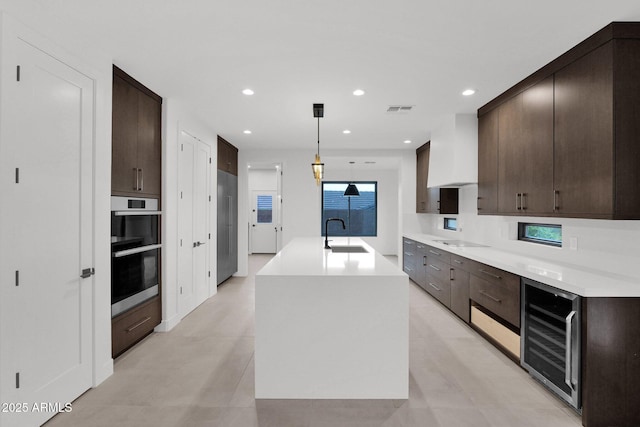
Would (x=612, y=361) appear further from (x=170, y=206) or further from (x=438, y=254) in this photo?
(x=170, y=206)

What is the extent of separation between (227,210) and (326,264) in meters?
3.92

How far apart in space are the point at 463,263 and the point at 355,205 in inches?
248

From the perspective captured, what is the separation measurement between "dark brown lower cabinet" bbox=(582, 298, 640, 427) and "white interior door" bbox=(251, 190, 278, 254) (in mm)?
8847

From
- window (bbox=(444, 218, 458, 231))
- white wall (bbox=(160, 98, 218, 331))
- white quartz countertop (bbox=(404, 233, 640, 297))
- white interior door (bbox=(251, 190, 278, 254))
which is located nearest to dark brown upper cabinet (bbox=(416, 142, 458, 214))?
window (bbox=(444, 218, 458, 231))

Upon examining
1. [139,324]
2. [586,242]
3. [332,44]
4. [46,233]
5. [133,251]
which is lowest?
[139,324]

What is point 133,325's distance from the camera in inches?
131

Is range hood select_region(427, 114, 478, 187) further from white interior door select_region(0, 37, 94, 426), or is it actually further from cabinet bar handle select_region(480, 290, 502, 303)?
white interior door select_region(0, 37, 94, 426)

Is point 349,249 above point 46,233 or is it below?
below

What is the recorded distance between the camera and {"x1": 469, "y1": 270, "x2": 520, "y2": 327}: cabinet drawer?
2.93 metres

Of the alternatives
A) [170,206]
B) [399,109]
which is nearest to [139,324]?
[170,206]

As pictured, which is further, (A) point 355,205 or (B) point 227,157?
(A) point 355,205

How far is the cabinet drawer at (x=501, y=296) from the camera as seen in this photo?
9.62 feet

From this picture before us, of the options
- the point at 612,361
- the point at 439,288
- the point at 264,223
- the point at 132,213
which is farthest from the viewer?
the point at 264,223

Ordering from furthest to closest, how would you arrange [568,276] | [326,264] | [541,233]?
[541,233], [326,264], [568,276]
